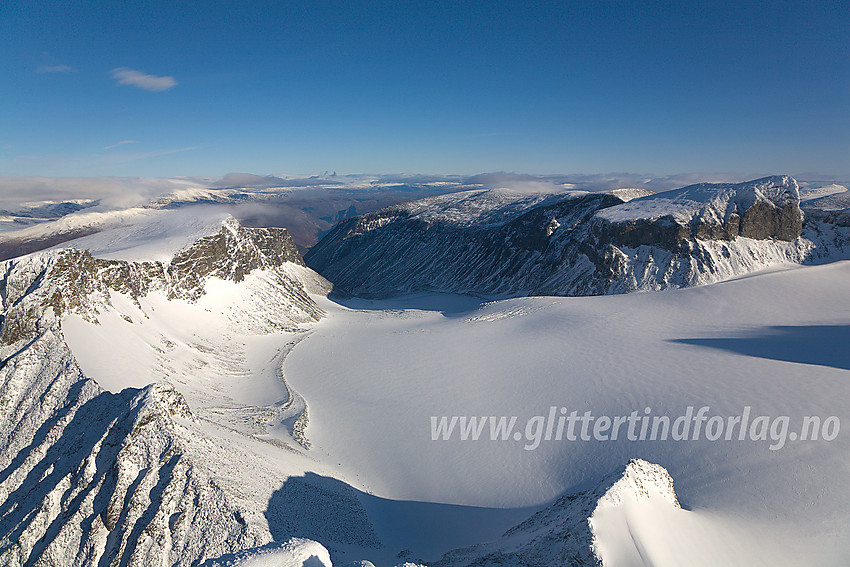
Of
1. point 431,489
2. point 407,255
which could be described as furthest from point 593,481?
point 407,255

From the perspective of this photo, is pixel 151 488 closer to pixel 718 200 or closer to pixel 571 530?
pixel 571 530

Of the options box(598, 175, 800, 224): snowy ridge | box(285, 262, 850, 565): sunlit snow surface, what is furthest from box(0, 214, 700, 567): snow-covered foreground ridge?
box(598, 175, 800, 224): snowy ridge

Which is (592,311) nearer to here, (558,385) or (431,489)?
(558,385)

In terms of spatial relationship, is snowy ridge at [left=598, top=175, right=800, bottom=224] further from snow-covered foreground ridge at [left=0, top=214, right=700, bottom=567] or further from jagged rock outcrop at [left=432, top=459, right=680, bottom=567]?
snow-covered foreground ridge at [left=0, top=214, right=700, bottom=567]

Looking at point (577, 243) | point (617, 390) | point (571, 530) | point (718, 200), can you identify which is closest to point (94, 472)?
point (571, 530)

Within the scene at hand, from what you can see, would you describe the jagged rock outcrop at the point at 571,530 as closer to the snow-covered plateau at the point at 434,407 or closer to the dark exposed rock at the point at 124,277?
the snow-covered plateau at the point at 434,407

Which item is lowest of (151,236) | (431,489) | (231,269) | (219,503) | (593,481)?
(431,489)
